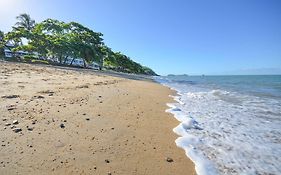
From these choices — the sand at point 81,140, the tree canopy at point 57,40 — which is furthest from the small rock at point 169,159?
the tree canopy at point 57,40

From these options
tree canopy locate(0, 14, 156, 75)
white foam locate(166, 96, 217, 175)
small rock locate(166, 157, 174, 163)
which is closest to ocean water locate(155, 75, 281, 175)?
white foam locate(166, 96, 217, 175)

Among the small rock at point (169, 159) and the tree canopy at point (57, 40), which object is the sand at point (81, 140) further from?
the tree canopy at point (57, 40)

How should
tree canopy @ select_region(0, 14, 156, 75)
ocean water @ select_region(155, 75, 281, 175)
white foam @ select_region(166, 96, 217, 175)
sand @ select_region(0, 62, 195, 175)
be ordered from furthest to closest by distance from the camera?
1. tree canopy @ select_region(0, 14, 156, 75)
2. ocean water @ select_region(155, 75, 281, 175)
3. white foam @ select_region(166, 96, 217, 175)
4. sand @ select_region(0, 62, 195, 175)

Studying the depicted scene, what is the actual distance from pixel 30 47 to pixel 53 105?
37.7 m

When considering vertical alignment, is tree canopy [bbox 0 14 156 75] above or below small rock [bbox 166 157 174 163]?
above

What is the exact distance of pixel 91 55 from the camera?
1967 inches

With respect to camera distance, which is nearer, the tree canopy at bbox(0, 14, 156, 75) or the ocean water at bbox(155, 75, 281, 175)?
the ocean water at bbox(155, 75, 281, 175)

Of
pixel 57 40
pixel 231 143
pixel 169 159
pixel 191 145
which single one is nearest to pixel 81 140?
pixel 169 159

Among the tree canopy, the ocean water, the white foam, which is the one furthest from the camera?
the tree canopy

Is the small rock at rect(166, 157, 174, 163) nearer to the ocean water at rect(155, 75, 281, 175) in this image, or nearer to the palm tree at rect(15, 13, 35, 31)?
the ocean water at rect(155, 75, 281, 175)

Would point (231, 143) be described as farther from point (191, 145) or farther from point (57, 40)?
point (57, 40)

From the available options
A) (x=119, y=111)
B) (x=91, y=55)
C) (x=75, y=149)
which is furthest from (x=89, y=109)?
(x=91, y=55)

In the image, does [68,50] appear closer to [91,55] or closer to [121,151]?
[91,55]

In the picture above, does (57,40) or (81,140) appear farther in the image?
(57,40)
